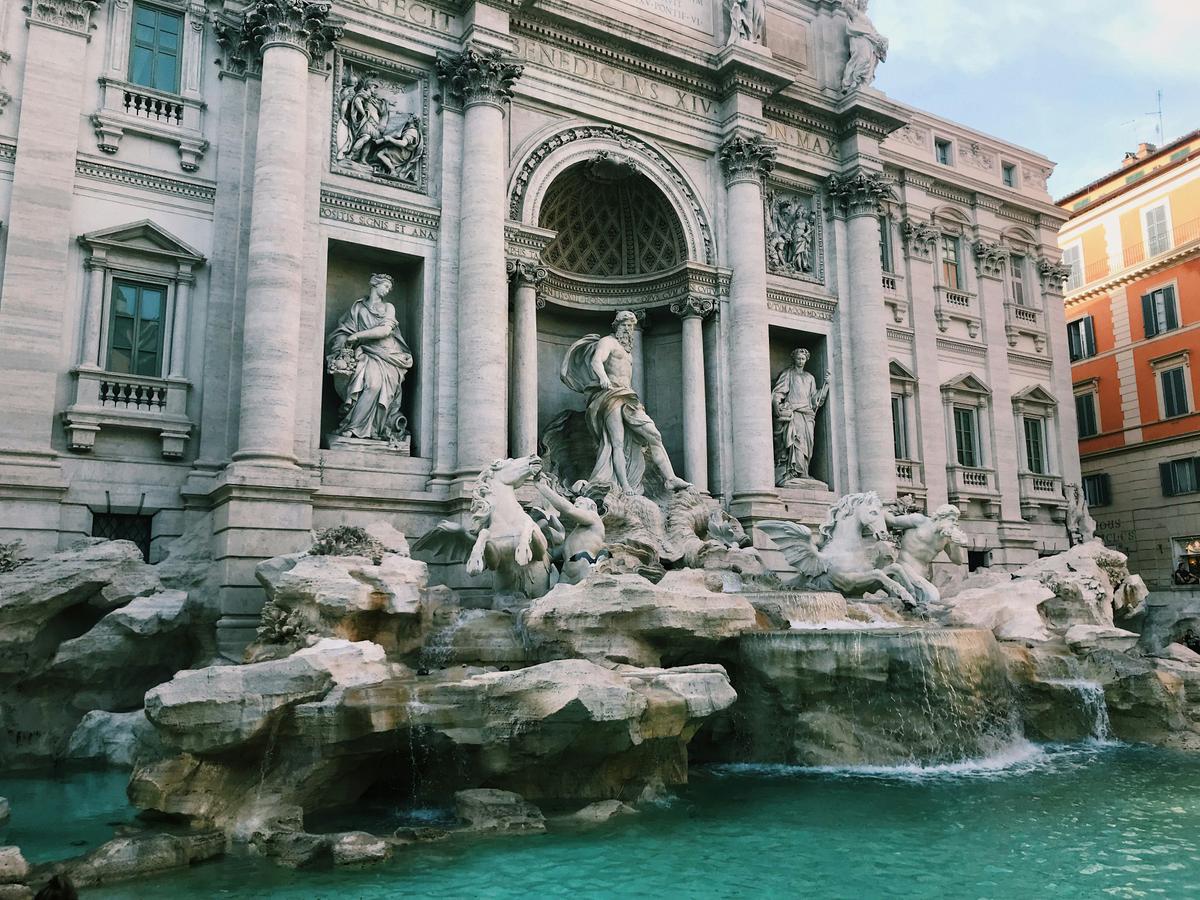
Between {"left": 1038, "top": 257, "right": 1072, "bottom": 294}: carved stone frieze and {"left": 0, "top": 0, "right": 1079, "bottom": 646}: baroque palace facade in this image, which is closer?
{"left": 0, "top": 0, "right": 1079, "bottom": 646}: baroque palace facade

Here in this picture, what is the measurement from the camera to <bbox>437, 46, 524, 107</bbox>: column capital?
17.0 metres

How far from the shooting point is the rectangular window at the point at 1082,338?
31453 mm

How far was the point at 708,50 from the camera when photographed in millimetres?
20672

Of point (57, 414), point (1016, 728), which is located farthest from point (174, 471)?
point (1016, 728)

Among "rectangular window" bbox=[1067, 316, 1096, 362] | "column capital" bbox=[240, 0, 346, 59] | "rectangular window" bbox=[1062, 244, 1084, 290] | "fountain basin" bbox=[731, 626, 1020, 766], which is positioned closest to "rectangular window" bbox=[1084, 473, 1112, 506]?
"rectangular window" bbox=[1067, 316, 1096, 362]

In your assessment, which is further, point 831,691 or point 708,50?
point 708,50

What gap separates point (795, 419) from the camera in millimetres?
20969

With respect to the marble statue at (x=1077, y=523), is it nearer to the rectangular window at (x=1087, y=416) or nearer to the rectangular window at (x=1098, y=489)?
the rectangular window at (x=1098, y=489)

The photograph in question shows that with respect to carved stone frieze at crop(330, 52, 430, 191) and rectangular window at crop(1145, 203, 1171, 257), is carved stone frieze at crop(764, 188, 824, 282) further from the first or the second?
rectangular window at crop(1145, 203, 1171, 257)

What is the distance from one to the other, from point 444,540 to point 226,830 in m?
5.70

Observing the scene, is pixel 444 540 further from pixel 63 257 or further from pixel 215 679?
pixel 63 257

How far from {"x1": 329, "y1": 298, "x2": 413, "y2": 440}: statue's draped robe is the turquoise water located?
8390 millimetres

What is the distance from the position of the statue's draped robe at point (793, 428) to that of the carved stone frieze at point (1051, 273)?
9982 millimetres

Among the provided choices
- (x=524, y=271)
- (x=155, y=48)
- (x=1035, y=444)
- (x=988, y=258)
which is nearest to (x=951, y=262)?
(x=988, y=258)
